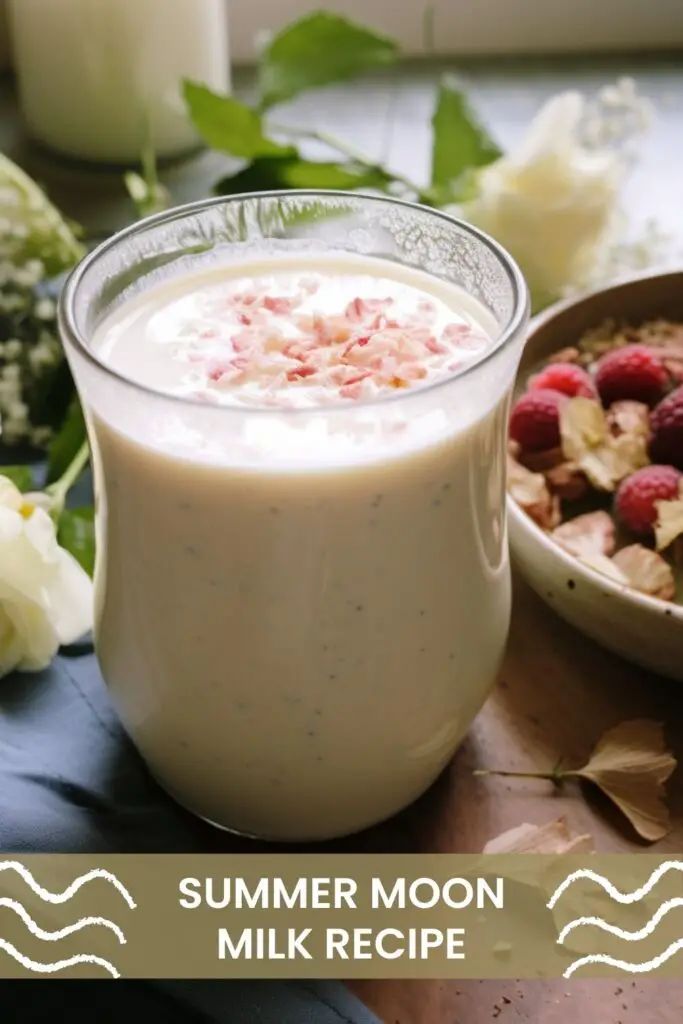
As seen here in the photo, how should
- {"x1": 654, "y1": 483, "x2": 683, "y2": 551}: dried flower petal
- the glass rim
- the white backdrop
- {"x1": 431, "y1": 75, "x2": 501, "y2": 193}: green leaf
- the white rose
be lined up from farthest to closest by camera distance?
the white backdrop
{"x1": 431, "y1": 75, "x2": 501, "y2": 193}: green leaf
the white rose
{"x1": 654, "y1": 483, "x2": 683, "y2": 551}: dried flower petal
the glass rim

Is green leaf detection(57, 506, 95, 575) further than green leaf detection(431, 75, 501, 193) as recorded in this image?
No

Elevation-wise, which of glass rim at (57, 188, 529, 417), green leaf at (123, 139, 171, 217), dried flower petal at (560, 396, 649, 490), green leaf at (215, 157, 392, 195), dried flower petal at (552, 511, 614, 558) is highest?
glass rim at (57, 188, 529, 417)

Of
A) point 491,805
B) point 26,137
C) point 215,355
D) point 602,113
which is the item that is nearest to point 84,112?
point 26,137

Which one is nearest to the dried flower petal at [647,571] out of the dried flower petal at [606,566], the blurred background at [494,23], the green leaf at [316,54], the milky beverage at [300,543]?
the dried flower petal at [606,566]

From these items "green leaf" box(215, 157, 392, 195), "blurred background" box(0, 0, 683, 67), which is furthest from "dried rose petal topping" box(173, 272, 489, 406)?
"blurred background" box(0, 0, 683, 67)

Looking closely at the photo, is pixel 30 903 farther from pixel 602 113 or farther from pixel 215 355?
pixel 602 113

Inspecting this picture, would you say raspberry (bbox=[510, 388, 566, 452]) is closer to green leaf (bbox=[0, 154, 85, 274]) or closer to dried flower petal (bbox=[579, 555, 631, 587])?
dried flower petal (bbox=[579, 555, 631, 587])
